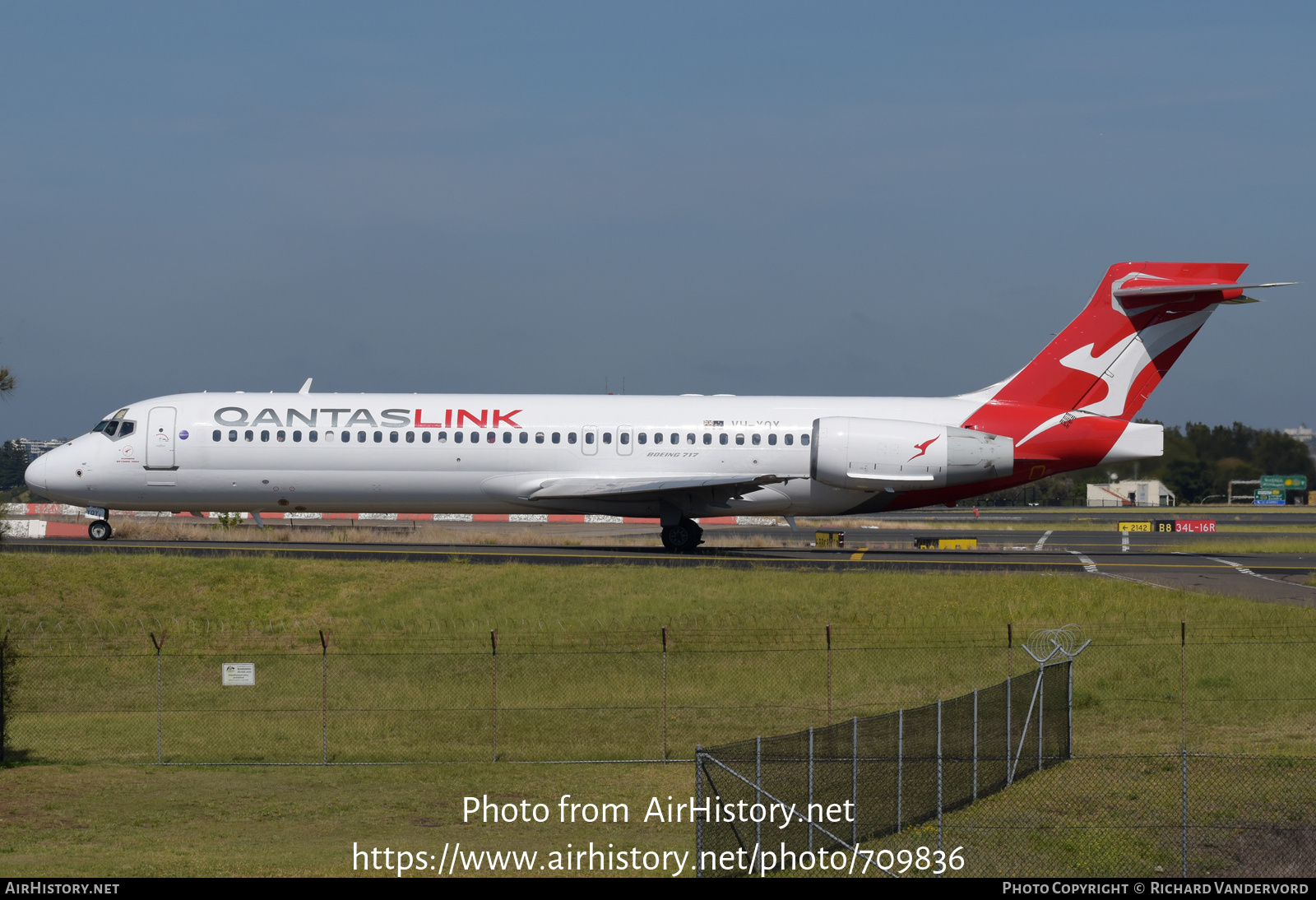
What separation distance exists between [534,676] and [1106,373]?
72.8ft

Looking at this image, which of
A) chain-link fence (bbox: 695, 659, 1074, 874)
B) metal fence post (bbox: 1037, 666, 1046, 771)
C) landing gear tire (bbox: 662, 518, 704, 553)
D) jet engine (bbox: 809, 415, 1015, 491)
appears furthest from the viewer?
landing gear tire (bbox: 662, 518, 704, 553)

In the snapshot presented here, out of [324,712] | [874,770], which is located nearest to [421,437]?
[324,712]

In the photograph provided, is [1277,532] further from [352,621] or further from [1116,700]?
[352,621]

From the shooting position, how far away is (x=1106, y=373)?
37906 mm

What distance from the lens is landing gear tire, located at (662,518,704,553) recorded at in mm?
37750

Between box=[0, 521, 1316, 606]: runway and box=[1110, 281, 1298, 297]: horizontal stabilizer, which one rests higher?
box=[1110, 281, 1298, 297]: horizontal stabilizer

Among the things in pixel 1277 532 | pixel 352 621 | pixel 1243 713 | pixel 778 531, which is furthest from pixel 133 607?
pixel 1277 532

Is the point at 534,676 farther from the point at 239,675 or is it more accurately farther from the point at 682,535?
the point at 682,535

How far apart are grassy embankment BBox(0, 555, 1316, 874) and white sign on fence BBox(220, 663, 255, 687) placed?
2.98 feet

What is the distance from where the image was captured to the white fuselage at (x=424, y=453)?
121 ft

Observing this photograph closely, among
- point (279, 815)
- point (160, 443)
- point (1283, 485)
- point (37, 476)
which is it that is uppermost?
point (160, 443)

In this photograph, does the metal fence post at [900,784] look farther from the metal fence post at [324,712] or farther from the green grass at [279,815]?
the metal fence post at [324,712]

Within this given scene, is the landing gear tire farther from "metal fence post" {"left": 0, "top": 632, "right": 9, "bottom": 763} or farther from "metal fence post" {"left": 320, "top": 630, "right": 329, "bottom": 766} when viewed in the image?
"metal fence post" {"left": 0, "top": 632, "right": 9, "bottom": 763}

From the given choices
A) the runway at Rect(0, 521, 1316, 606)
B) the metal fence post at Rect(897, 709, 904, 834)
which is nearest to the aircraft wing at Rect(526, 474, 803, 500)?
the runway at Rect(0, 521, 1316, 606)
